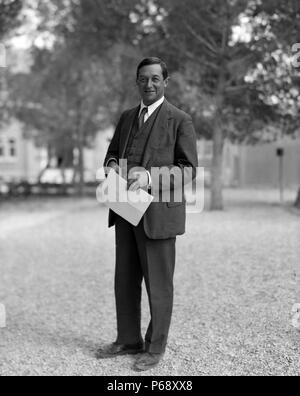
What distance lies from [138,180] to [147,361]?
122 centimetres

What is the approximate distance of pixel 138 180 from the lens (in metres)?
3.69

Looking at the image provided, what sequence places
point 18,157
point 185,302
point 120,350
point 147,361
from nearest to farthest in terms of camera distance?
point 147,361 < point 120,350 < point 185,302 < point 18,157

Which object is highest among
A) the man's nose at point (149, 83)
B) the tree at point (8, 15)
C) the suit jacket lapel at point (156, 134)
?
the tree at point (8, 15)

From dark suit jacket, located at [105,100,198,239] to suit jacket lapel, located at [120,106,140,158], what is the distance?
20 centimetres

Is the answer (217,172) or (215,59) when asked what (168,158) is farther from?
(217,172)

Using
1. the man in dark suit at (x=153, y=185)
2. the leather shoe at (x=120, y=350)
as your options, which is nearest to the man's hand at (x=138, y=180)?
the man in dark suit at (x=153, y=185)

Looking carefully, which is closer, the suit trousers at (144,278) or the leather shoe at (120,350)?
the suit trousers at (144,278)

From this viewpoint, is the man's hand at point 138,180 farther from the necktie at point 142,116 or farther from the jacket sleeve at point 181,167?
the necktie at point 142,116

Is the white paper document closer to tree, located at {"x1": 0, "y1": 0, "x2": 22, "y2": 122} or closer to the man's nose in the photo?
the man's nose

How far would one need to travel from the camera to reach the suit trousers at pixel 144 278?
13.0ft

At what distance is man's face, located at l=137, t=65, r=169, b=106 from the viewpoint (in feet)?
12.1

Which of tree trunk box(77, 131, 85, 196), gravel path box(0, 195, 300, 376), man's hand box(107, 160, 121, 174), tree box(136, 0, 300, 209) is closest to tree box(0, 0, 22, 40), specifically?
tree box(136, 0, 300, 209)

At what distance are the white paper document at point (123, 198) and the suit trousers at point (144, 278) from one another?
0.13 m

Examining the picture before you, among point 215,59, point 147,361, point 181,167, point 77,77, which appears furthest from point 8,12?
point 147,361
